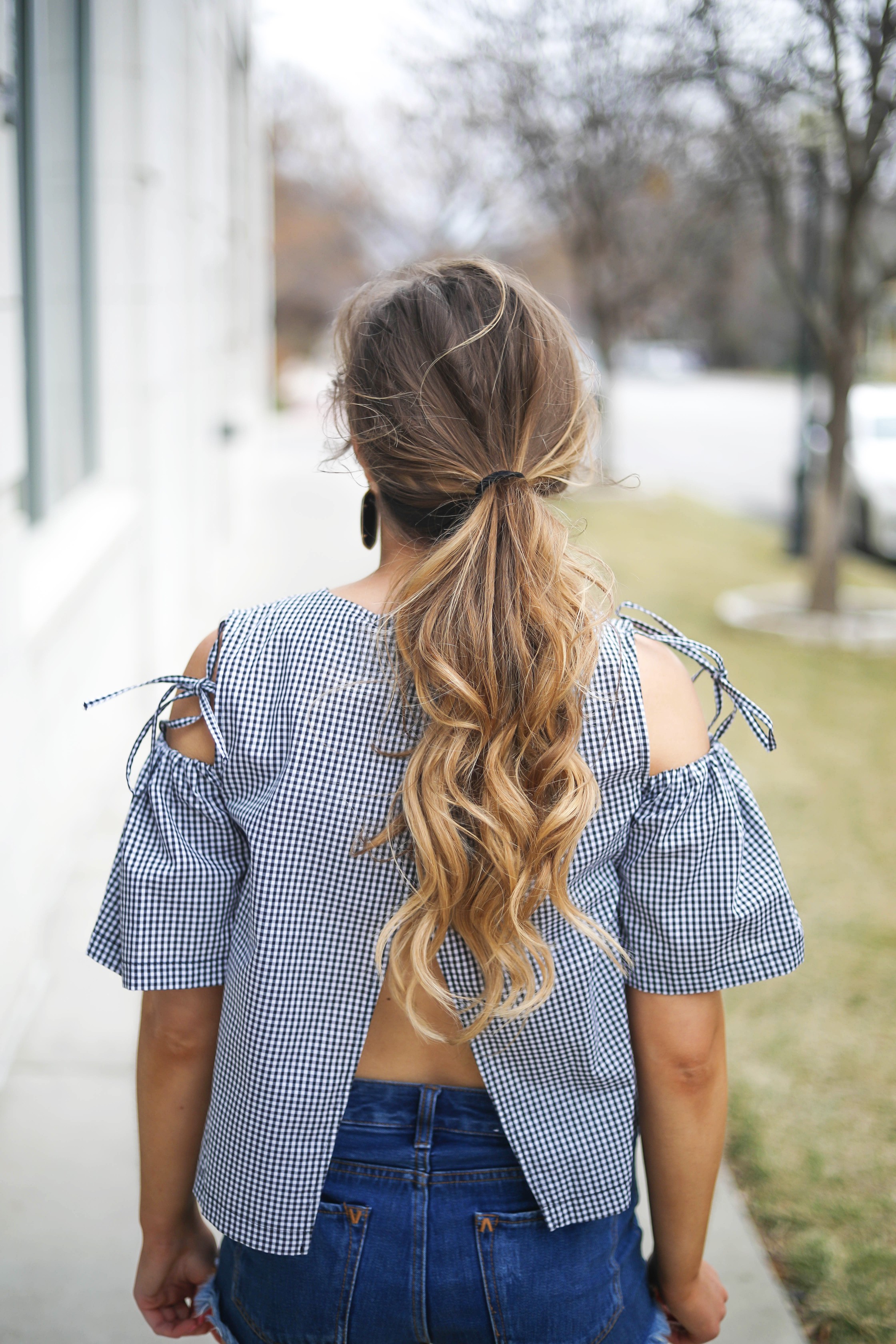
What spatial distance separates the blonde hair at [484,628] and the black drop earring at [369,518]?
0.29 feet

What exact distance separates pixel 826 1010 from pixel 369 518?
2911 millimetres

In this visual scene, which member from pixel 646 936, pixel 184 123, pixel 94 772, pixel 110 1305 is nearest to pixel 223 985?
pixel 646 936

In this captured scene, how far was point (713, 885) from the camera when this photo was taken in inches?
50.9

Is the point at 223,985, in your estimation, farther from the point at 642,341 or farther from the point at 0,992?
the point at 642,341

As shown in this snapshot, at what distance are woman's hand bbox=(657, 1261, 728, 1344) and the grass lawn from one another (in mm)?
875

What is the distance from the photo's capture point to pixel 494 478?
1.20 metres

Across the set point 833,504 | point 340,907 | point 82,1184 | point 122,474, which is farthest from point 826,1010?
point 833,504

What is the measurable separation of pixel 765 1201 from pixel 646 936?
5.86 ft

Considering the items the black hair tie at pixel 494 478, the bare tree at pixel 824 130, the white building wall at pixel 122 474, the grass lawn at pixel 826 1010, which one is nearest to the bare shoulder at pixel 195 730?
the black hair tie at pixel 494 478

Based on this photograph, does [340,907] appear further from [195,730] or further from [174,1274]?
[174,1274]

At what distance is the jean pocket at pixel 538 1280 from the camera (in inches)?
48.5

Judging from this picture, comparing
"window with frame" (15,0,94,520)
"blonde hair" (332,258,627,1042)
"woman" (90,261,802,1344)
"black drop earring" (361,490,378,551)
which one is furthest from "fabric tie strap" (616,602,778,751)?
"window with frame" (15,0,94,520)

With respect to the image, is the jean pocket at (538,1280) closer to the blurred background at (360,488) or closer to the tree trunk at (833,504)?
the blurred background at (360,488)

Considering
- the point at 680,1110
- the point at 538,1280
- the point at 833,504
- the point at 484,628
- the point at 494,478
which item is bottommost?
the point at 538,1280
